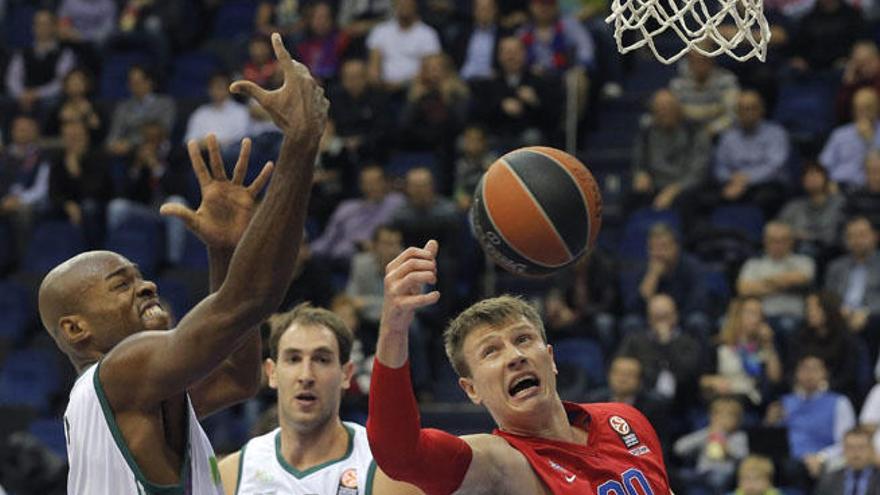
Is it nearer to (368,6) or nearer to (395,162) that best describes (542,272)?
(395,162)

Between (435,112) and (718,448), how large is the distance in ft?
14.3

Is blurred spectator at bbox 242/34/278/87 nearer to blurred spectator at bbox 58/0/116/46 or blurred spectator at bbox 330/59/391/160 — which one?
blurred spectator at bbox 330/59/391/160

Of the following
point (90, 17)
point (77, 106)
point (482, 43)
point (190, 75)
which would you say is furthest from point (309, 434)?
point (90, 17)

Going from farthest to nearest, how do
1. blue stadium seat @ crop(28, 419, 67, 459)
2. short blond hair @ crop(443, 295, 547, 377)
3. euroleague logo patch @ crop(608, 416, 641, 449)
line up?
blue stadium seat @ crop(28, 419, 67, 459) → euroleague logo patch @ crop(608, 416, 641, 449) → short blond hair @ crop(443, 295, 547, 377)

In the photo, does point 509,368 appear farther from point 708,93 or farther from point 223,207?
point 708,93

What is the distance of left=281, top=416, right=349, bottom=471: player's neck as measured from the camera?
620cm

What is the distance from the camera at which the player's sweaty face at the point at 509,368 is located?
5109 millimetres

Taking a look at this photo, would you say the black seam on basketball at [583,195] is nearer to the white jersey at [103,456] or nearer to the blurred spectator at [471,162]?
the white jersey at [103,456]

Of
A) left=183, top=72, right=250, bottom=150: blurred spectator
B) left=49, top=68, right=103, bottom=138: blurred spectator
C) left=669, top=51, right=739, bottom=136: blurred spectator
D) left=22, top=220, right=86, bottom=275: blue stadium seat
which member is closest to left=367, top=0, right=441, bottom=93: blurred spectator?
left=183, top=72, right=250, bottom=150: blurred spectator

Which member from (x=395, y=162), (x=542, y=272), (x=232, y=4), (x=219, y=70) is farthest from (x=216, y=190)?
(x=232, y=4)

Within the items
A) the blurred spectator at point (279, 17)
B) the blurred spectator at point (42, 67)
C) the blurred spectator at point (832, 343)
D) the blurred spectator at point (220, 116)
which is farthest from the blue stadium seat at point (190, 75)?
the blurred spectator at point (832, 343)

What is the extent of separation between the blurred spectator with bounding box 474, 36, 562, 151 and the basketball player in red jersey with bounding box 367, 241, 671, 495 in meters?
7.73

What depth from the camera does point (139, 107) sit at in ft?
49.6

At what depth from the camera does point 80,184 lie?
1429 centimetres
